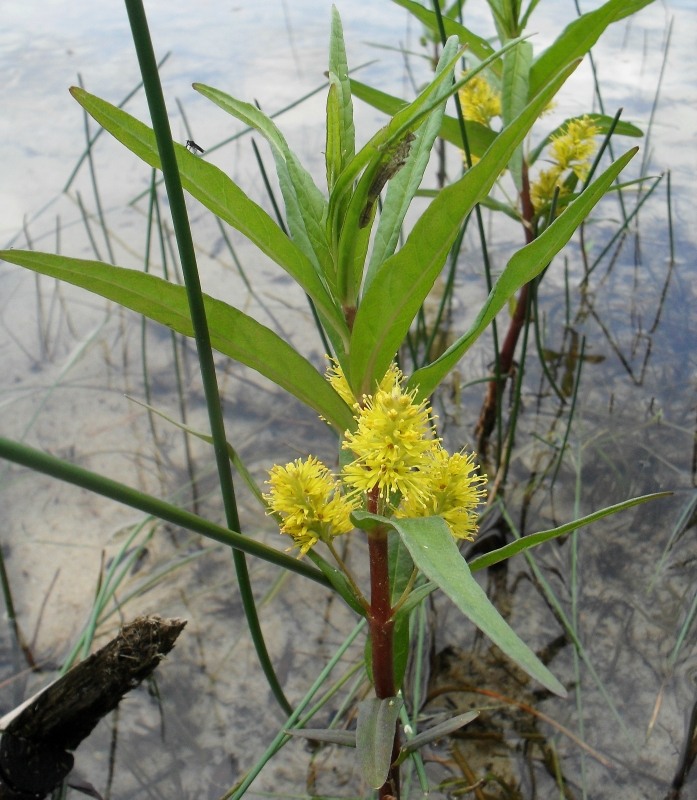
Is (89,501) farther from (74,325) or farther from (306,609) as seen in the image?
(74,325)

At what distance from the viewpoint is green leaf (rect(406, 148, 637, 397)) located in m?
0.73

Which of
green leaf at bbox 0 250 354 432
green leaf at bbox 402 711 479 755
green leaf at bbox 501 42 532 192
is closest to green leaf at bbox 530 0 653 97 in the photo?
green leaf at bbox 501 42 532 192

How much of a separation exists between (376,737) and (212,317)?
0.51 metres

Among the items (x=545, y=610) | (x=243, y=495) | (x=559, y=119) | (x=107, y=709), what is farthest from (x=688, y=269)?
(x=107, y=709)

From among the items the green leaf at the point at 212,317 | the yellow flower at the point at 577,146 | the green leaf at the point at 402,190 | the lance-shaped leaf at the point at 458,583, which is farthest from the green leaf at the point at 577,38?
the lance-shaped leaf at the point at 458,583

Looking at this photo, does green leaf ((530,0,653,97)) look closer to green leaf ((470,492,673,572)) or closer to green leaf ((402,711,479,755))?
green leaf ((470,492,673,572))

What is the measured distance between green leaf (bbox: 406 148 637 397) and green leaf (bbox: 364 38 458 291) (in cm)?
14

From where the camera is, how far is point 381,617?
0.94m

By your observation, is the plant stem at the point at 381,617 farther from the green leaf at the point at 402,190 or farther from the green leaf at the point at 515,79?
the green leaf at the point at 515,79

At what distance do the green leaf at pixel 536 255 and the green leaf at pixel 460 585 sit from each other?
0.18 meters

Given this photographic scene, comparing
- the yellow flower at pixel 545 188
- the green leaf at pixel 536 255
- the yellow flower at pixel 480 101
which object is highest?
the yellow flower at pixel 480 101

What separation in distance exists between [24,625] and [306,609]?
536 mm

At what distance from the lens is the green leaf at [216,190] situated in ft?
2.56

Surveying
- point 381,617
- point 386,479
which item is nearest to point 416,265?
point 386,479
